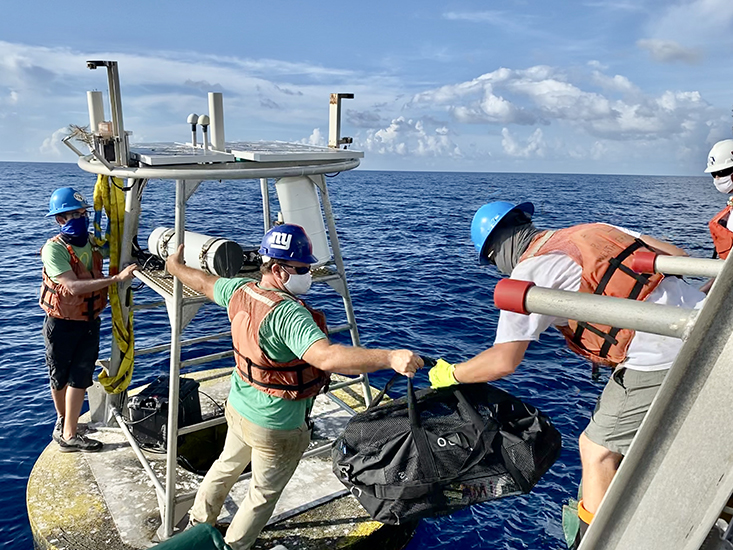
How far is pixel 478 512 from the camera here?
6.52 meters

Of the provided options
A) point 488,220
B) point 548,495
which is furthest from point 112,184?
point 548,495

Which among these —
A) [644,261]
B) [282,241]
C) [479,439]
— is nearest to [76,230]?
[282,241]

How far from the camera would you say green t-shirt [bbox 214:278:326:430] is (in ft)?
12.1

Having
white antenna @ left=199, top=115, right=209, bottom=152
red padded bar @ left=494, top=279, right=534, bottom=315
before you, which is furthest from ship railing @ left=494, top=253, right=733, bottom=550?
white antenna @ left=199, top=115, right=209, bottom=152

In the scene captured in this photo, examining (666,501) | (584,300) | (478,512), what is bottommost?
(478,512)

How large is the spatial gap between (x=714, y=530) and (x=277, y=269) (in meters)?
3.19

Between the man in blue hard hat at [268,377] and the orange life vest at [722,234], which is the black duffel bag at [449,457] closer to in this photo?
the man in blue hard hat at [268,377]

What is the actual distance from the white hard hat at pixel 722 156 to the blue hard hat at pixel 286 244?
3.44 meters

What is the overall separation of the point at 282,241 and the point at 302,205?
61.8 inches

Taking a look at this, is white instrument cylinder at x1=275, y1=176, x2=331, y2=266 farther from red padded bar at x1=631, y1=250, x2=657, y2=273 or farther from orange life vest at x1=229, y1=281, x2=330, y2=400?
red padded bar at x1=631, y1=250, x2=657, y2=273

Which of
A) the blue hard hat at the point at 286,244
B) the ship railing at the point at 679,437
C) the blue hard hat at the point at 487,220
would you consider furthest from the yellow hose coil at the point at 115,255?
the ship railing at the point at 679,437

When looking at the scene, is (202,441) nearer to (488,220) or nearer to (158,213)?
(488,220)

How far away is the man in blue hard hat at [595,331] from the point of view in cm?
308

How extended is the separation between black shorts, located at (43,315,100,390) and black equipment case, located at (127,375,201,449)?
66 centimetres
